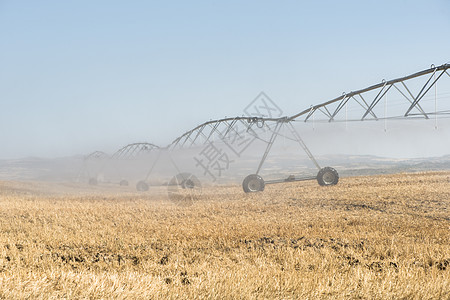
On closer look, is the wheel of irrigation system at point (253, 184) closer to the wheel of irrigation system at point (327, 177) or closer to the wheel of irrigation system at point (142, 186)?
the wheel of irrigation system at point (327, 177)

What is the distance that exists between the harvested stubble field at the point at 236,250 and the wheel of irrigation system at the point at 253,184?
22.6 ft

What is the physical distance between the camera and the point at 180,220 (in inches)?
500

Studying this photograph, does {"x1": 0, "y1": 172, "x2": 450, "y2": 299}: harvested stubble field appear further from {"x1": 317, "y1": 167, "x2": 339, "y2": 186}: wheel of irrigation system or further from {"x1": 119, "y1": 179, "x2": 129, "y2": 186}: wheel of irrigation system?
{"x1": 119, "y1": 179, "x2": 129, "y2": 186}: wheel of irrigation system

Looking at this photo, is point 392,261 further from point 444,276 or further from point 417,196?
point 417,196

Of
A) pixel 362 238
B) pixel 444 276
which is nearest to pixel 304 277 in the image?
pixel 444 276

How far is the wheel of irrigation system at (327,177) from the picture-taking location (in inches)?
970

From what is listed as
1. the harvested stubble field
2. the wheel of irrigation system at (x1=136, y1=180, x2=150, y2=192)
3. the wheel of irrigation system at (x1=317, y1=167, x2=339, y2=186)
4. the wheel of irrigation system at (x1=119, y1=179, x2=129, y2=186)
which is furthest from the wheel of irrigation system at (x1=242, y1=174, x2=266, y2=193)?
the wheel of irrigation system at (x1=119, y1=179, x2=129, y2=186)

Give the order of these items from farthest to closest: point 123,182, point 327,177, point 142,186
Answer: point 123,182 < point 142,186 < point 327,177

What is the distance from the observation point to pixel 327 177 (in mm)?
24797

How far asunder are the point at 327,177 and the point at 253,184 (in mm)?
5016

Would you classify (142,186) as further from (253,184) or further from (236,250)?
(236,250)

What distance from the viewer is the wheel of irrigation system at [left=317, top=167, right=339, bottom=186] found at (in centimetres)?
2464

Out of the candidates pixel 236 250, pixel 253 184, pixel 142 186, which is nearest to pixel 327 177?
pixel 253 184

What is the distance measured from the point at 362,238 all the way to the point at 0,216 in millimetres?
12882
